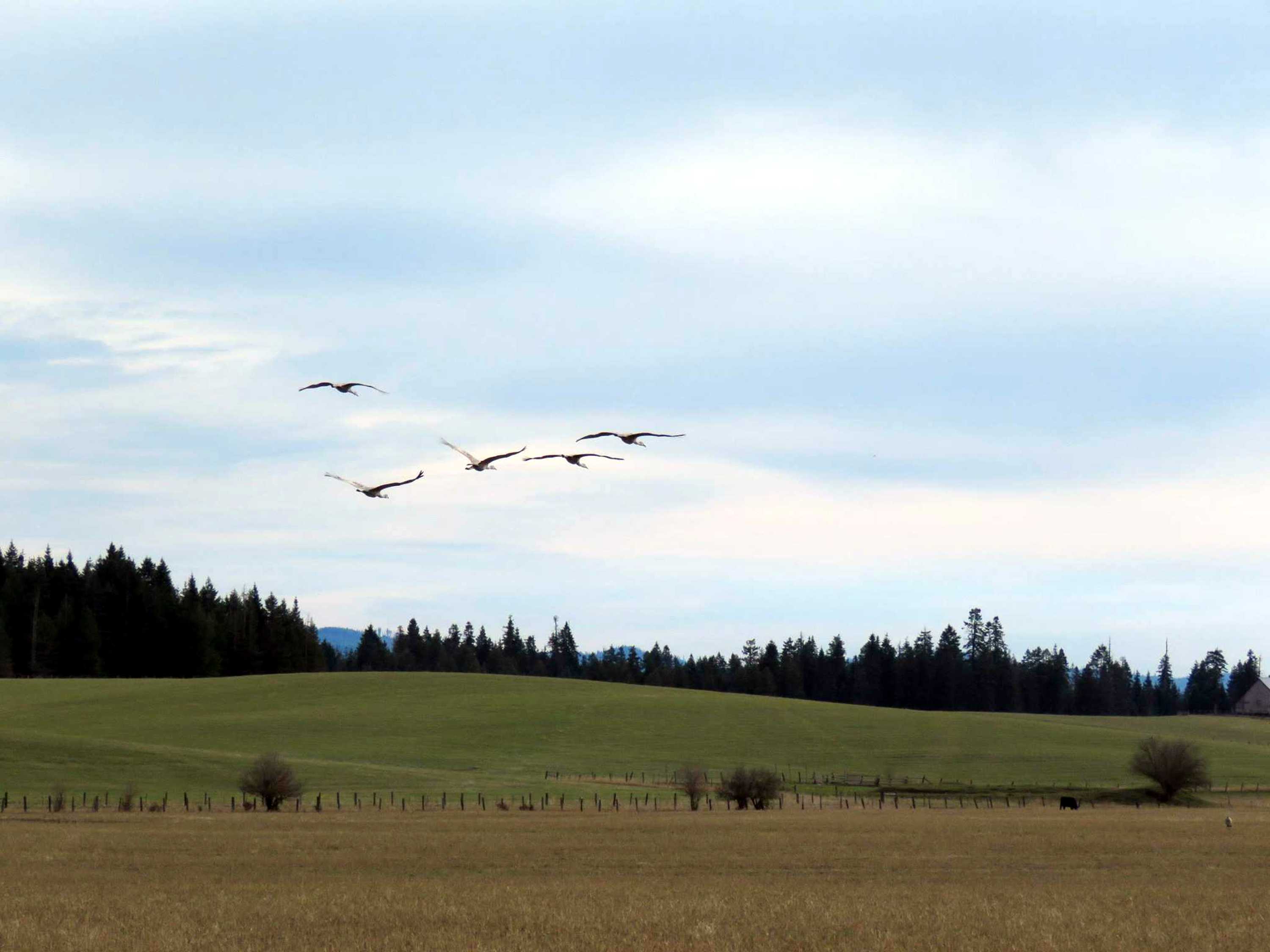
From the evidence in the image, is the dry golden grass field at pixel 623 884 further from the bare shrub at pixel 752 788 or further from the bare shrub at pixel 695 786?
the bare shrub at pixel 752 788

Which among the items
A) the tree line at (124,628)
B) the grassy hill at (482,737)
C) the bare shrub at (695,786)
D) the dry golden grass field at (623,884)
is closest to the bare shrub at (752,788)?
the bare shrub at (695,786)

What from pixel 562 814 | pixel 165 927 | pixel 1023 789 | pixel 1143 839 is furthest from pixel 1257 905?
pixel 1023 789

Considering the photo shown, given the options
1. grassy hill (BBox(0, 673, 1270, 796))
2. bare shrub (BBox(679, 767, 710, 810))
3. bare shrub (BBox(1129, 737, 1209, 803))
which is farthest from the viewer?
grassy hill (BBox(0, 673, 1270, 796))

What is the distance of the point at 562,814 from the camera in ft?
192

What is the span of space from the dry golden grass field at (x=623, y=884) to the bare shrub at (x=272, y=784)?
5472mm

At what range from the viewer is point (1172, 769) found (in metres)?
73.2

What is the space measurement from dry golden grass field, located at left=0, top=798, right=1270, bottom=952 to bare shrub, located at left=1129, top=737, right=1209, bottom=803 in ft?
59.1

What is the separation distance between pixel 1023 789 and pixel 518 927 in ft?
203

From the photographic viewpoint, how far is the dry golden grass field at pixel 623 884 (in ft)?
79.3

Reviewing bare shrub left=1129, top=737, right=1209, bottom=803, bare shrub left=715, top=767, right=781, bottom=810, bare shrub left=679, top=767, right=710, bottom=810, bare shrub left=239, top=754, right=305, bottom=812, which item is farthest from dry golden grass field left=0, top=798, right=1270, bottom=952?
bare shrub left=1129, top=737, right=1209, bottom=803

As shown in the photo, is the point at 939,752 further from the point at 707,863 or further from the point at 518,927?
the point at 518,927

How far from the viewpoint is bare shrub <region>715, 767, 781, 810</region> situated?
65.2 m

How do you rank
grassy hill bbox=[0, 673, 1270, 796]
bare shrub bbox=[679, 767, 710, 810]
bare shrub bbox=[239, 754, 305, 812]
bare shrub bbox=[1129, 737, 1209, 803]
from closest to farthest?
bare shrub bbox=[239, 754, 305, 812] < bare shrub bbox=[679, 767, 710, 810] < bare shrub bbox=[1129, 737, 1209, 803] < grassy hill bbox=[0, 673, 1270, 796]

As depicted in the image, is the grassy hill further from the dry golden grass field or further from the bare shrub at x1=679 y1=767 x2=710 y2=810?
the dry golden grass field
